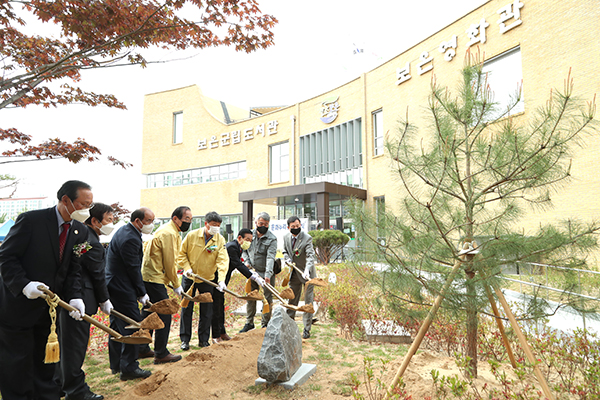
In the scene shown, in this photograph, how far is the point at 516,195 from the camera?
11.7 feet

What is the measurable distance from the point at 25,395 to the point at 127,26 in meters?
3.73

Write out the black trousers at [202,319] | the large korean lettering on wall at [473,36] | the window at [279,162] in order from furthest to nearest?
the window at [279,162], the large korean lettering on wall at [473,36], the black trousers at [202,319]

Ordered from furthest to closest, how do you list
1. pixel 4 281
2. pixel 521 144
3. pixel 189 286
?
pixel 189 286
pixel 521 144
pixel 4 281

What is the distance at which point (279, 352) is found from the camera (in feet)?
12.9

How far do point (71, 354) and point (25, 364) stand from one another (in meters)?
0.45

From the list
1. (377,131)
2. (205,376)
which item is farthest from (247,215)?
(205,376)

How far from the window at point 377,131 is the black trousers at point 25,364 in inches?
758

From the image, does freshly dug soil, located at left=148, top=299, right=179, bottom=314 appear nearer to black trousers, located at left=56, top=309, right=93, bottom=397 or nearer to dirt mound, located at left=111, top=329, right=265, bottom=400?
dirt mound, located at left=111, top=329, right=265, bottom=400

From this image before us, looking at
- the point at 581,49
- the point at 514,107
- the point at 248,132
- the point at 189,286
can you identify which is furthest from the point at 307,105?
the point at 514,107

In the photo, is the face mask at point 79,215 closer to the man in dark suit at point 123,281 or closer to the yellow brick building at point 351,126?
the man in dark suit at point 123,281

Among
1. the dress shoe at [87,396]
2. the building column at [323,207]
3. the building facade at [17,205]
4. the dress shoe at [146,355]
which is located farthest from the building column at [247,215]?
the dress shoe at [87,396]

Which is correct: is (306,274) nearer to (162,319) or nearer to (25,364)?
(162,319)

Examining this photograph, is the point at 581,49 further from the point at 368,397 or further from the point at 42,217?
the point at 42,217

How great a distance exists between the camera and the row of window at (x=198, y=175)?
30.2 m
